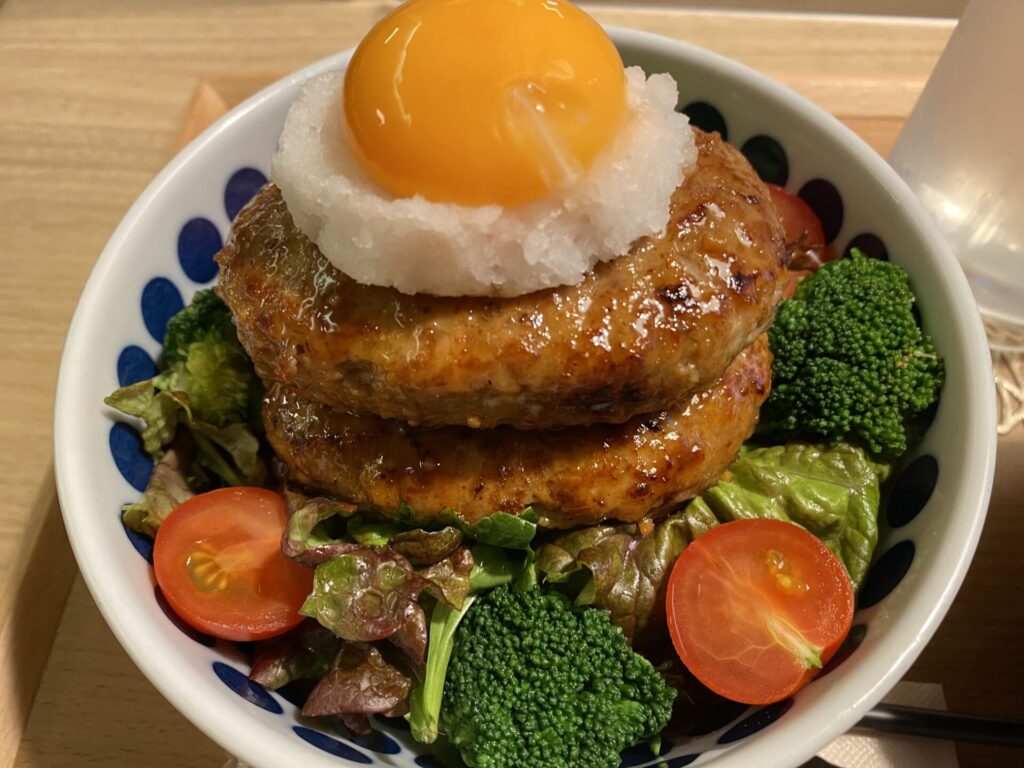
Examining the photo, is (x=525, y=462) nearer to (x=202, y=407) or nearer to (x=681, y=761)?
(x=681, y=761)

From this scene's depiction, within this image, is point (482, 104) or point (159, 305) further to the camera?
point (159, 305)

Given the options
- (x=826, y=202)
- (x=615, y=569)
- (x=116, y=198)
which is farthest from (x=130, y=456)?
(x=826, y=202)

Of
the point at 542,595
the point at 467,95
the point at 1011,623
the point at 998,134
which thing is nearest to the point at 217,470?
the point at 542,595

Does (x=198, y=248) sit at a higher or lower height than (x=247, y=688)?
higher

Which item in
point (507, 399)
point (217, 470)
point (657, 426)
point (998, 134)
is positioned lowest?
point (217, 470)

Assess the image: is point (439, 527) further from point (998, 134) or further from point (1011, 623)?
point (998, 134)

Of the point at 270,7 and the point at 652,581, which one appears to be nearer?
the point at 652,581

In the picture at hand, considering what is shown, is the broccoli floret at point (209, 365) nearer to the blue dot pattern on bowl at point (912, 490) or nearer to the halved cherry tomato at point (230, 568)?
the halved cherry tomato at point (230, 568)

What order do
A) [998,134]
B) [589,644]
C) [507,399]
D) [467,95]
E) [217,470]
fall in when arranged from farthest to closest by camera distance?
[998,134], [217,470], [589,644], [507,399], [467,95]
